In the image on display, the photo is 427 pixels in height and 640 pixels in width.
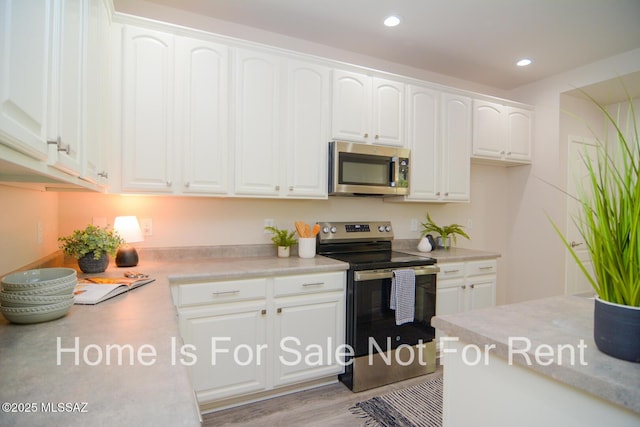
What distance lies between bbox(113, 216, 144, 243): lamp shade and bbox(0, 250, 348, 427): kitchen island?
793mm

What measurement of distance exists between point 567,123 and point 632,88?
24.3 inches

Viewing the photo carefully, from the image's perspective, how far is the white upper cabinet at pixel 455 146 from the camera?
3146 mm

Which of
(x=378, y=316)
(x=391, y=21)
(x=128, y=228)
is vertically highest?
(x=391, y=21)

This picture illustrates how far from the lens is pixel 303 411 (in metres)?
2.13

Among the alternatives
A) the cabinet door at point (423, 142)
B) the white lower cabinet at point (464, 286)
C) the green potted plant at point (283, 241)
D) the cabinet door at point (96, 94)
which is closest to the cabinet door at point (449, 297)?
the white lower cabinet at point (464, 286)

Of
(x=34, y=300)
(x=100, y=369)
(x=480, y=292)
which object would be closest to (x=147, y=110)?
(x=34, y=300)

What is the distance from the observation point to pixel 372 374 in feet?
7.94

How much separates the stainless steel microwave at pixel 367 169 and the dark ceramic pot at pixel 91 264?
1.59m

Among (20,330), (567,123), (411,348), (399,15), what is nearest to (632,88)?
(567,123)

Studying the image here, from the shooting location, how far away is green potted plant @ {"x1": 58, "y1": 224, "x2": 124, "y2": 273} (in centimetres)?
186

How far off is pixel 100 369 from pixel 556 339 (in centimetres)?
122

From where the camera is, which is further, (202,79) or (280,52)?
(280,52)

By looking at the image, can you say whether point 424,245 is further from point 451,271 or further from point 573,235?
point 573,235

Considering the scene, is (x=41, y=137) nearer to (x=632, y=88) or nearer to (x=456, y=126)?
(x=456, y=126)
